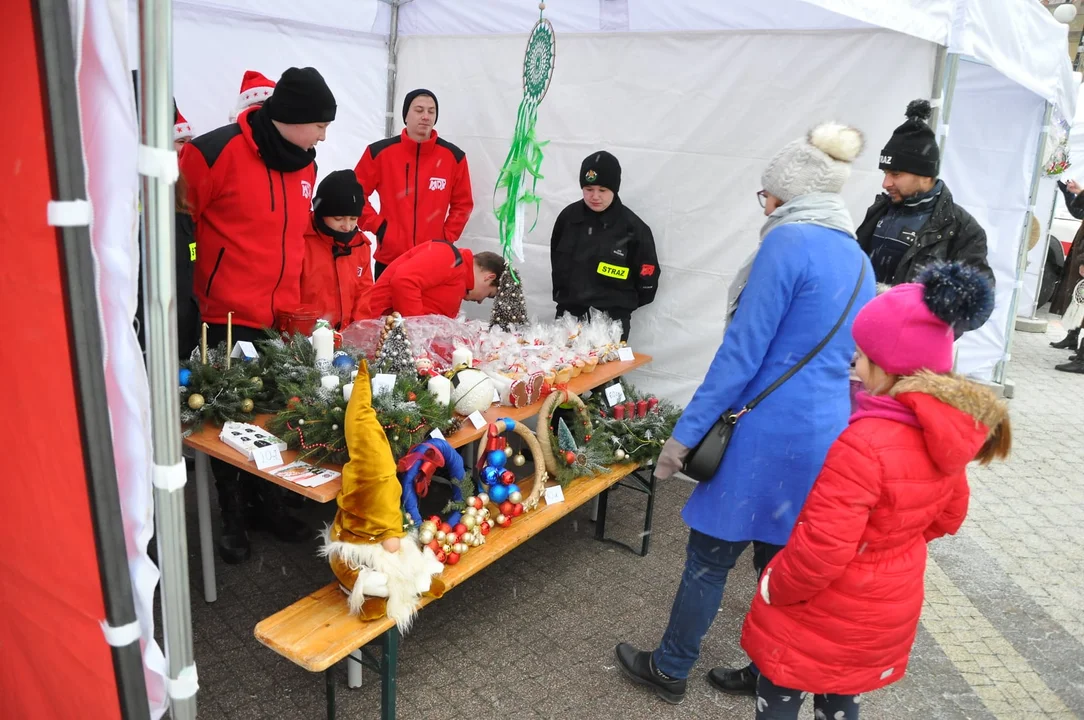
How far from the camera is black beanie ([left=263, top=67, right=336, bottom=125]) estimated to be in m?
3.31

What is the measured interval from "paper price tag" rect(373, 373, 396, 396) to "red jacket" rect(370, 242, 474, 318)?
3.28 ft

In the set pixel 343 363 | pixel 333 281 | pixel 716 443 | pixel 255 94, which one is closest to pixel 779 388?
pixel 716 443

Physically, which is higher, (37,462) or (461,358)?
(37,462)

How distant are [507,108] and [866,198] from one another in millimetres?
2582

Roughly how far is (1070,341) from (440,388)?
9.43 metres

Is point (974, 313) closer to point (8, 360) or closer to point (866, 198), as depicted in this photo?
point (8, 360)

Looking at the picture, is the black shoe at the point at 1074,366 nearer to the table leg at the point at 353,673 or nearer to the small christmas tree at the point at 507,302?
the small christmas tree at the point at 507,302

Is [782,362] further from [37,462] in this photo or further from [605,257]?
[605,257]

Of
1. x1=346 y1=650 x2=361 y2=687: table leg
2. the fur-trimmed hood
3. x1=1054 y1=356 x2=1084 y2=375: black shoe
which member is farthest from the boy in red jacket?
x1=1054 y1=356 x2=1084 y2=375: black shoe

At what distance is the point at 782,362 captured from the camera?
8.64 ft

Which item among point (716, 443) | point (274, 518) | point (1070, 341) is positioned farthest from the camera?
point (1070, 341)

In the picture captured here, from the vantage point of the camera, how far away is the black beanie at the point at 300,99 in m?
3.31

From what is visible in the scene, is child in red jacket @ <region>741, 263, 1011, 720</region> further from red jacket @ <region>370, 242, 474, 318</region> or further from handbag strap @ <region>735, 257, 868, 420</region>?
red jacket @ <region>370, 242, 474, 318</region>

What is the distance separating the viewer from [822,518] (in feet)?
6.57
